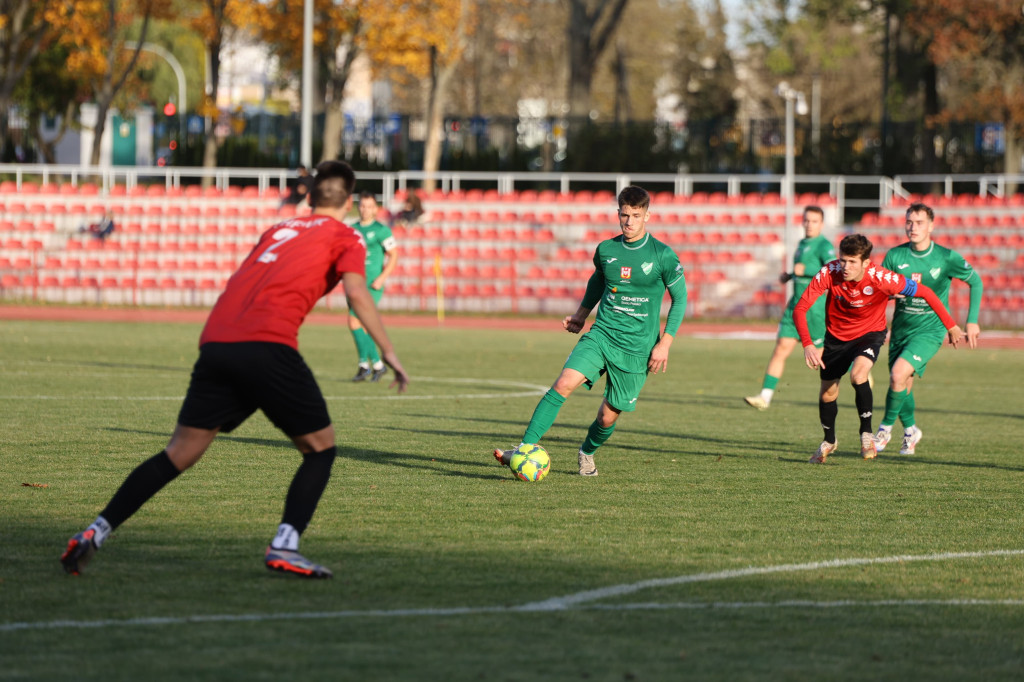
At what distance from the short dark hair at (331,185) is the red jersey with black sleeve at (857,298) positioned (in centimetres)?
482

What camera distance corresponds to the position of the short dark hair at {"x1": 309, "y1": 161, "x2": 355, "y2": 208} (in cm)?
632

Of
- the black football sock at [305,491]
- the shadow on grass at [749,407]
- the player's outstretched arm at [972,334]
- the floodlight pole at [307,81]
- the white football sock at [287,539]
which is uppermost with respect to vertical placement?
the floodlight pole at [307,81]

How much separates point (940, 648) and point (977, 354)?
67.9 ft

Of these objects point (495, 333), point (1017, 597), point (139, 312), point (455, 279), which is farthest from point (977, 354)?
point (1017, 597)

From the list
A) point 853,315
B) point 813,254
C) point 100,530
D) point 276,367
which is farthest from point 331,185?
point 813,254

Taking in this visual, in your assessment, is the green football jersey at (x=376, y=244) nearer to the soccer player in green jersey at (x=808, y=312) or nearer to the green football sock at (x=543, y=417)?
the soccer player in green jersey at (x=808, y=312)

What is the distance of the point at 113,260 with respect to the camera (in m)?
33.4

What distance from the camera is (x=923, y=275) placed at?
37.9 feet

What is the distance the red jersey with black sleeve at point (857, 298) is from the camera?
10359 mm

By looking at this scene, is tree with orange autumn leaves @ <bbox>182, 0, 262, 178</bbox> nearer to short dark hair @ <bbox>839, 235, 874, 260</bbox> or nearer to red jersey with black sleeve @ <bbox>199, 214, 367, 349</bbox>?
short dark hair @ <bbox>839, 235, 874, 260</bbox>

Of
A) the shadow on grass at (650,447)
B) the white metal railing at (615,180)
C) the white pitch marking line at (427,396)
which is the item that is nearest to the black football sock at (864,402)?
the shadow on grass at (650,447)

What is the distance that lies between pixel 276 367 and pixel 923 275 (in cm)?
711

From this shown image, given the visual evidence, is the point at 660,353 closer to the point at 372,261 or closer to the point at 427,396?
the point at 427,396

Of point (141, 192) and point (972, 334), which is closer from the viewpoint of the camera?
point (972, 334)
